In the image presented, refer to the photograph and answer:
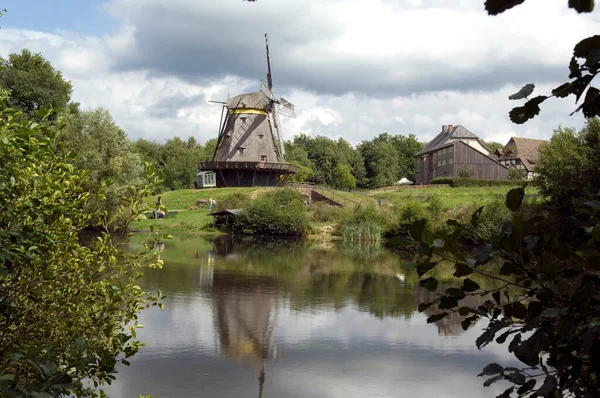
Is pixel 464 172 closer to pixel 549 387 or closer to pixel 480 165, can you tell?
pixel 480 165

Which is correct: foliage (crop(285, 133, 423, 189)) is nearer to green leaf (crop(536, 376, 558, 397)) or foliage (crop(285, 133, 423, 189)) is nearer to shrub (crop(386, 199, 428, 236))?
shrub (crop(386, 199, 428, 236))

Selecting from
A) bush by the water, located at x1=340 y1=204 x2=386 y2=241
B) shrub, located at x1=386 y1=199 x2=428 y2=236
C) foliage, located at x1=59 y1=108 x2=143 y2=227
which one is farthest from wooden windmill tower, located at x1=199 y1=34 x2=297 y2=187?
foliage, located at x1=59 y1=108 x2=143 y2=227

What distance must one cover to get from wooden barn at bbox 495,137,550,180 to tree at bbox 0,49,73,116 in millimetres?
44989

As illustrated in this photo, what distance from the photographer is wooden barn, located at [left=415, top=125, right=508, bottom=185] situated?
205 ft

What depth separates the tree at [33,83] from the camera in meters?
36.6

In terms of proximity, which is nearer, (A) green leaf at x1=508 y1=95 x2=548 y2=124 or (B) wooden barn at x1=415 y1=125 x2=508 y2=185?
(A) green leaf at x1=508 y1=95 x2=548 y2=124

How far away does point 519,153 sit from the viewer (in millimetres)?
63781

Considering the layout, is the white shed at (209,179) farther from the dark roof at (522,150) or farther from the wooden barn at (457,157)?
the dark roof at (522,150)

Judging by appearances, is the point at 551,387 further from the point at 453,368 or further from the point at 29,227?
the point at 453,368

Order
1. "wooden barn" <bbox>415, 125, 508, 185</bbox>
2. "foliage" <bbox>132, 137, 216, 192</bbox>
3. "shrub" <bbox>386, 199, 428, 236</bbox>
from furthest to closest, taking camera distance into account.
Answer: "foliage" <bbox>132, 137, 216, 192</bbox> → "wooden barn" <bbox>415, 125, 508, 185</bbox> → "shrub" <bbox>386, 199, 428, 236</bbox>

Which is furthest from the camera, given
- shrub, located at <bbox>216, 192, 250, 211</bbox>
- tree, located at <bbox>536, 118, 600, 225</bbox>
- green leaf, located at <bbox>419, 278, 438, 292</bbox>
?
shrub, located at <bbox>216, 192, 250, 211</bbox>

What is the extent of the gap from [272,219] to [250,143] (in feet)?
46.9

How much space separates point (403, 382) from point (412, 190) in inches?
1830

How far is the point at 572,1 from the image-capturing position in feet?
4.62
